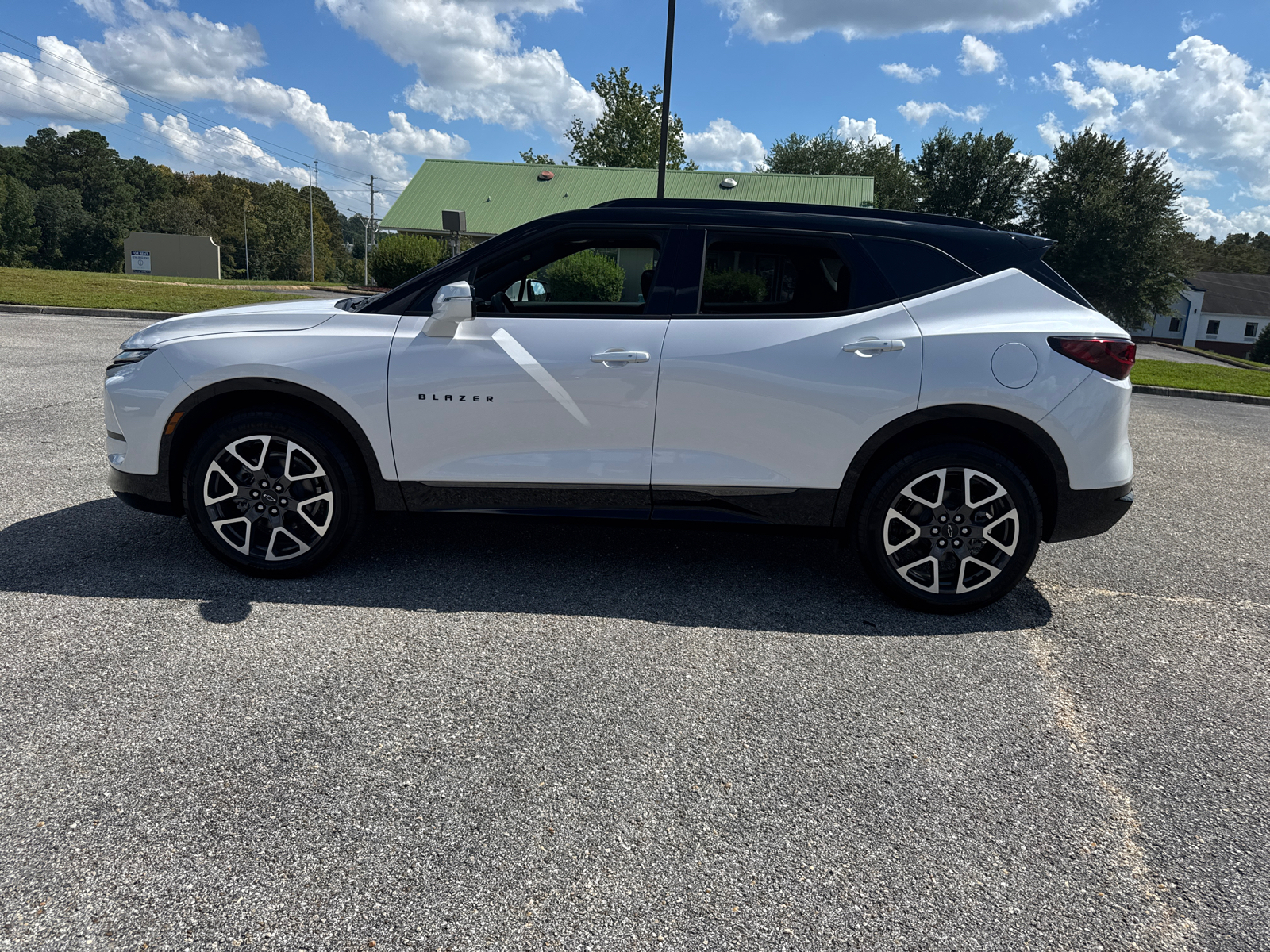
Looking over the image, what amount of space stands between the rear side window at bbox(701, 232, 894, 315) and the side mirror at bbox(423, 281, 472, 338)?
1088 mm

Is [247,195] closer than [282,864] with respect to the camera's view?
No

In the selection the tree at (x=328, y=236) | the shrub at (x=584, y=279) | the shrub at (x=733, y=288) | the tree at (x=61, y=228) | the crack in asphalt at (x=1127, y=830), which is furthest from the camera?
the tree at (x=328, y=236)

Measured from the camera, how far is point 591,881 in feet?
7.22

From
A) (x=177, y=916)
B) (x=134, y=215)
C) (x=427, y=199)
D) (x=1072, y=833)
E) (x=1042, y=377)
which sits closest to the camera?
(x=177, y=916)

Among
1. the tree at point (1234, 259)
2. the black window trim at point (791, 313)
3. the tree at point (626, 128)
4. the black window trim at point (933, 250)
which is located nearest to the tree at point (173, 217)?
the tree at point (626, 128)

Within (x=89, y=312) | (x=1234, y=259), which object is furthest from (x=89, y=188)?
(x=1234, y=259)

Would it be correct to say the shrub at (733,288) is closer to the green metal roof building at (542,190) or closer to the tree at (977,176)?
the green metal roof building at (542,190)

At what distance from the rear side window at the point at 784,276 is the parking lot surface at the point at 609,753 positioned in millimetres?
1232

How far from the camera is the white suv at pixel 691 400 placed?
3.87 m

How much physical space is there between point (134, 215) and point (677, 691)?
115 meters

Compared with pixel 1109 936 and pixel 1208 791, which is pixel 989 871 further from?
A: pixel 1208 791

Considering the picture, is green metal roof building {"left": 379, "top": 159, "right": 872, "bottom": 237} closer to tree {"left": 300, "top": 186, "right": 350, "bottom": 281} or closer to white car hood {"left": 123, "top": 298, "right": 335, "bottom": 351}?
white car hood {"left": 123, "top": 298, "right": 335, "bottom": 351}

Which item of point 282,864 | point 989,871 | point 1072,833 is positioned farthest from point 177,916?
point 1072,833

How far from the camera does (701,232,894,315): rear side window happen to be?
13.1 feet
